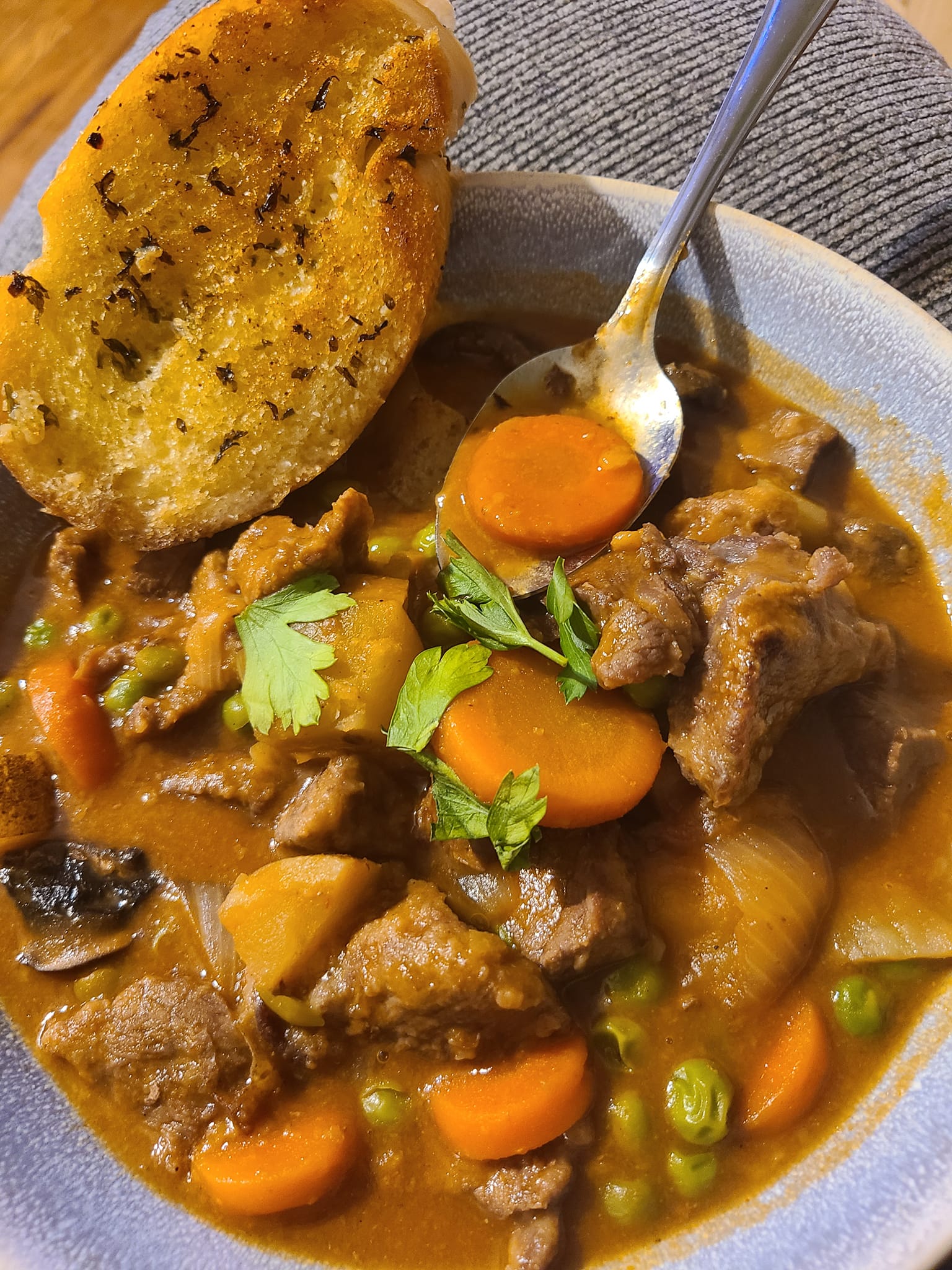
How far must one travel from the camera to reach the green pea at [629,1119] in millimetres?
1972

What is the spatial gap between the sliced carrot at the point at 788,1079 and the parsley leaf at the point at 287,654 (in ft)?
4.39

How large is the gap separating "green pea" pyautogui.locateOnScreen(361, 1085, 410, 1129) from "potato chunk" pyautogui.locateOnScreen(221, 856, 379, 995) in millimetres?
291

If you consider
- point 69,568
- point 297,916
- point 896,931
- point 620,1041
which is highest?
point 69,568

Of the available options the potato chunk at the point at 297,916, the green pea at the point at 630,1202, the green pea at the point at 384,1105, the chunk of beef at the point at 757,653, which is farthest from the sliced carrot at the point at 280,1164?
the chunk of beef at the point at 757,653

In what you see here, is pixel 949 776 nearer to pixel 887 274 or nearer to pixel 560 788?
pixel 560 788

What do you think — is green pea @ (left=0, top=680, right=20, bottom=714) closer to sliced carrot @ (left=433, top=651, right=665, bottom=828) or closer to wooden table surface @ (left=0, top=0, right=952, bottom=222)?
sliced carrot @ (left=433, top=651, right=665, bottom=828)

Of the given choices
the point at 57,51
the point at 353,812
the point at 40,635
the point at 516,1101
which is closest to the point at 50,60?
the point at 57,51

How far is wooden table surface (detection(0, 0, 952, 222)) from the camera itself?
432cm

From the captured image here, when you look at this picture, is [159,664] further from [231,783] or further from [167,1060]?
[167,1060]

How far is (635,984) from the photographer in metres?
2.08

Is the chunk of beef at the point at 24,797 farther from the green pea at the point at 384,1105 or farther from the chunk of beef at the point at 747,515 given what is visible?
the chunk of beef at the point at 747,515

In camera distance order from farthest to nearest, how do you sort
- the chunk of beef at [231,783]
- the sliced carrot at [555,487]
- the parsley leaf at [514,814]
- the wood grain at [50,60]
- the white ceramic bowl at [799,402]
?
1. the wood grain at [50,60]
2. the sliced carrot at [555,487]
3. the chunk of beef at [231,783]
4. the parsley leaf at [514,814]
5. the white ceramic bowl at [799,402]

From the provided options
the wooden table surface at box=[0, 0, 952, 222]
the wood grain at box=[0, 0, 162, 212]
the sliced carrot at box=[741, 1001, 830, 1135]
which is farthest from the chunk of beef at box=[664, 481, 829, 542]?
the wood grain at box=[0, 0, 162, 212]

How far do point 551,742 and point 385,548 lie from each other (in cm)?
87
